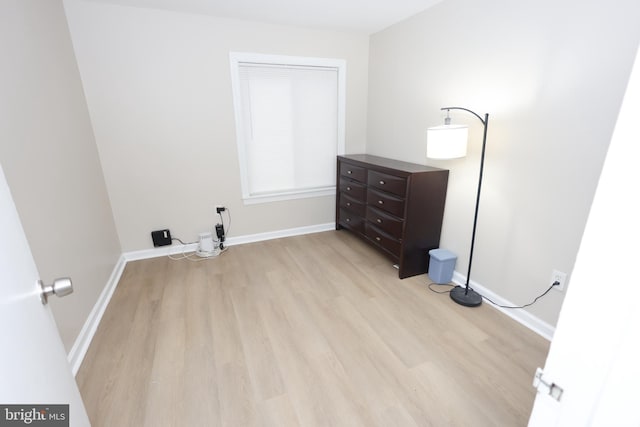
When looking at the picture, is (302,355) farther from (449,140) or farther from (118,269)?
(118,269)

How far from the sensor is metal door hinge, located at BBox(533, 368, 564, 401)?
24.0 inches

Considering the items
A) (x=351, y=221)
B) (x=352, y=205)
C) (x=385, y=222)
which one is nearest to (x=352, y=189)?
(x=352, y=205)

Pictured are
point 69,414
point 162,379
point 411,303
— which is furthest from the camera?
point 411,303

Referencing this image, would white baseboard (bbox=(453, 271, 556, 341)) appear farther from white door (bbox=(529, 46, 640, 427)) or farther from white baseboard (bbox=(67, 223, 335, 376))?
white baseboard (bbox=(67, 223, 335, 376))

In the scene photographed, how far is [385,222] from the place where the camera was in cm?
274

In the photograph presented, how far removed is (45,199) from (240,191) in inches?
68.2

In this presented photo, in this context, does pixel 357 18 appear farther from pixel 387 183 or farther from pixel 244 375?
pixel 244 375

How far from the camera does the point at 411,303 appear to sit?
228cm

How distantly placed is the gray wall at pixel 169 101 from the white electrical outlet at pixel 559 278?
2677 mm

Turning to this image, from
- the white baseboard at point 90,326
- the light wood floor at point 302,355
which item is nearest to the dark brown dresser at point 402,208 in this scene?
the light wood floor at point 302,355

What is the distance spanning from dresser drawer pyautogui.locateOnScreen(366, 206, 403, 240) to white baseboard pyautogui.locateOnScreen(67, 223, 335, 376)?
0.93 meters

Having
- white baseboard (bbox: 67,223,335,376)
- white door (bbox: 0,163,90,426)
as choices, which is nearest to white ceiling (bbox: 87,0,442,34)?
white baseboard (bbox: 67,223,335,376)

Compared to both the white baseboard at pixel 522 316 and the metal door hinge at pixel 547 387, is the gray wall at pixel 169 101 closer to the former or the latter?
the white baseboard at pixel 522 316

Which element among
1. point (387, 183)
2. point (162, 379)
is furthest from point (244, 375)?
point (387, 183)
